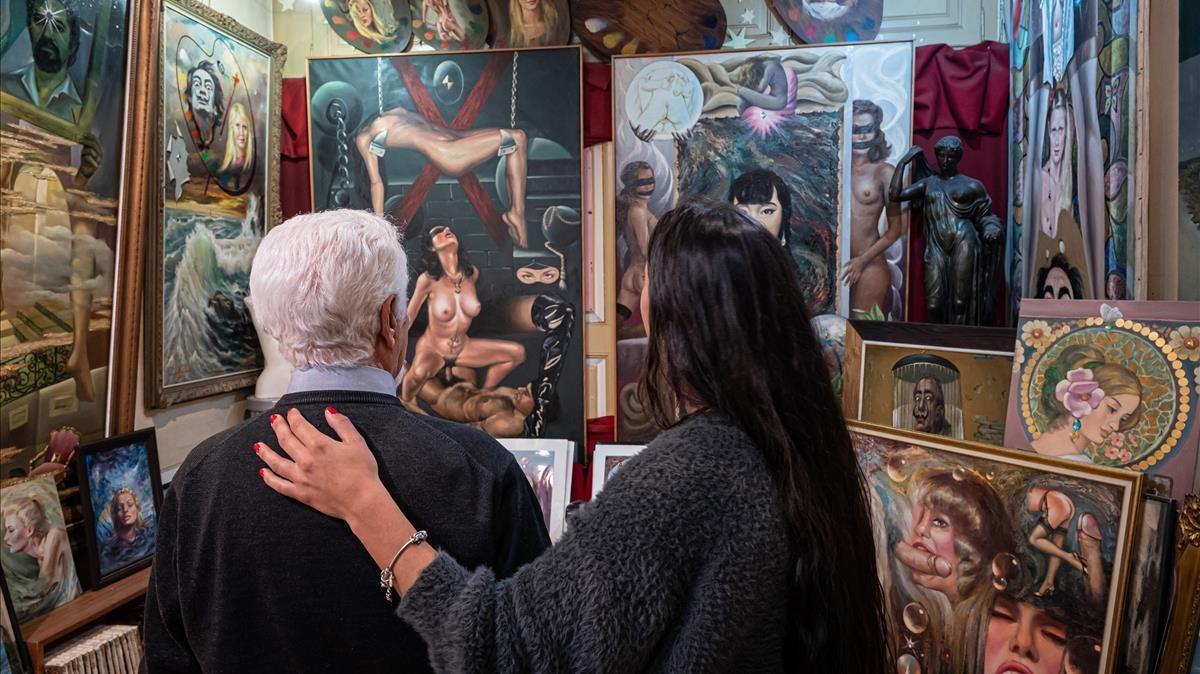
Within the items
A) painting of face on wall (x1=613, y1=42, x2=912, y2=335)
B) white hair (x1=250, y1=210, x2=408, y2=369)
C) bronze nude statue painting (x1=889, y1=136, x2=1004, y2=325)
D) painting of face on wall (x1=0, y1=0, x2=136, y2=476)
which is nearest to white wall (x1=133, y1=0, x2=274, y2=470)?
painting of face on wall (x1=0, y1=0, x2=136, y2=476)

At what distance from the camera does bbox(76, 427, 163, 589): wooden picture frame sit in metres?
2.46

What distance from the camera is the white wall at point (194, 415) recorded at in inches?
117

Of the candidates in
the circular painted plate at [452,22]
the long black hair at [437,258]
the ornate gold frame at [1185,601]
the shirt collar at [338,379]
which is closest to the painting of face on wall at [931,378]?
the ornate gold frame at [1185,601]

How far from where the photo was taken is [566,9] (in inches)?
141

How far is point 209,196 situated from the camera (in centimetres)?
318

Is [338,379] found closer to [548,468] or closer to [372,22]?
[548,468]

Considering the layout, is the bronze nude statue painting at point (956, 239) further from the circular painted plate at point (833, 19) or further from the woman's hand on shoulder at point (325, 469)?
the woman's hand on shoulder at point (325, 469)

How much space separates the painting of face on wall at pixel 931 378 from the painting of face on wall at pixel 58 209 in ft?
8.59

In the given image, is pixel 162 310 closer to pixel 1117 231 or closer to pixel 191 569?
pixel 191 569

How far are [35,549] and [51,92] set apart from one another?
1.40 meters

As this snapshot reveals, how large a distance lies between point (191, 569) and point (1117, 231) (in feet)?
7.31

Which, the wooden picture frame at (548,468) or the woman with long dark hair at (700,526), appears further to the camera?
the wooden picture frame at (548,468)

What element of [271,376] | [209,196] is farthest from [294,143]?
[271,376]

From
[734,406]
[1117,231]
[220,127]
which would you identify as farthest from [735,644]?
[220,127]
